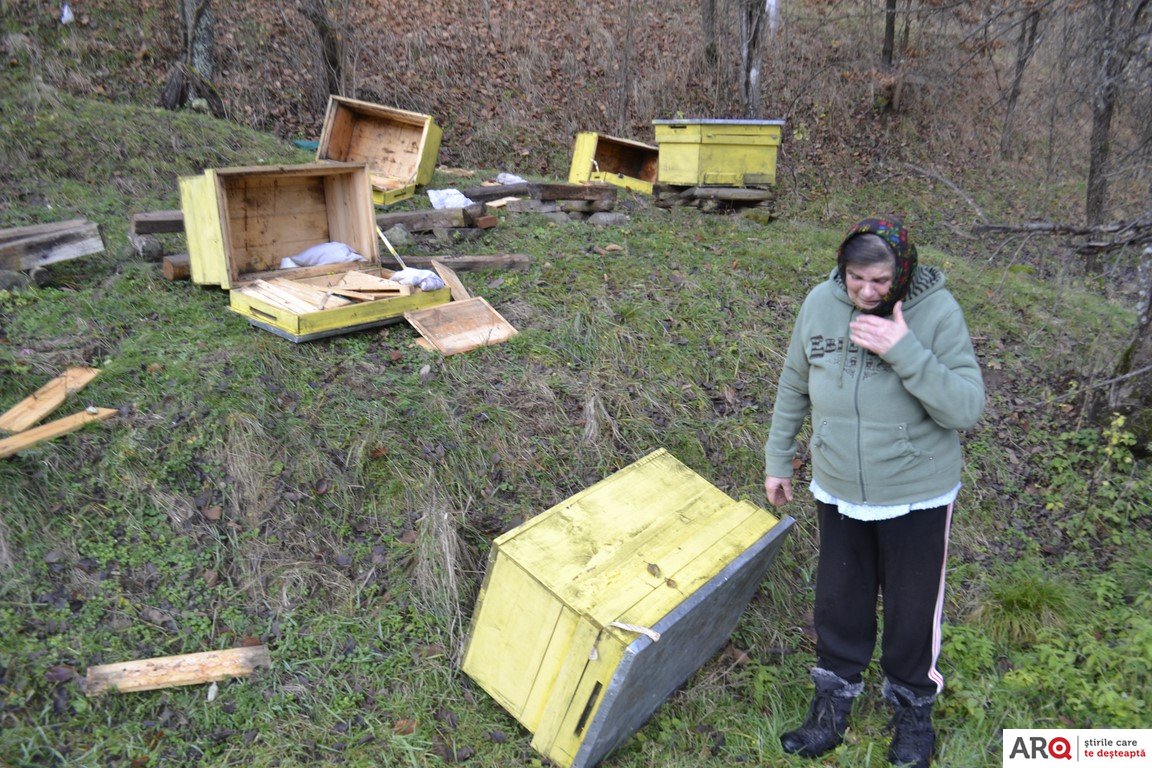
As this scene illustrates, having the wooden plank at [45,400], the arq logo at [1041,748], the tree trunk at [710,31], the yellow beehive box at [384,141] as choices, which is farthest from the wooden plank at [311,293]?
the tree trunk at [710,31]

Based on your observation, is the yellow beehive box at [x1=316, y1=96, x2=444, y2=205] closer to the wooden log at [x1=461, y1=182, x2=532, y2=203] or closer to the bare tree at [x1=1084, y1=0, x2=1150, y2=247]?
the wooden log at [x1=461, y1=182, x2=532, y2=203]

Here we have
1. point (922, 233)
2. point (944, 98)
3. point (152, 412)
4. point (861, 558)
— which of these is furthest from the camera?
point (944, 98)

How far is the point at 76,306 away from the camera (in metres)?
5.19

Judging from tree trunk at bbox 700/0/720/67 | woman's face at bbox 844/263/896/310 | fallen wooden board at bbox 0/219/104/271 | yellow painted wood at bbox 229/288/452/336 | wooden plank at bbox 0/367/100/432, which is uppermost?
tree trunk at bbox 700/0/720/67

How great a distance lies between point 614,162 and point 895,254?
355 inches

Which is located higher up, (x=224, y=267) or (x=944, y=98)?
(x=944, y=98)

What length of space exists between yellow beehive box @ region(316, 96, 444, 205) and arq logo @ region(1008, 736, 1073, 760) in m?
6.88

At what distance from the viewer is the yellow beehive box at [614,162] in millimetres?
9906

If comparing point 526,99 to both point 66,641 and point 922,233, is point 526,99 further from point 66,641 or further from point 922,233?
point 66,641

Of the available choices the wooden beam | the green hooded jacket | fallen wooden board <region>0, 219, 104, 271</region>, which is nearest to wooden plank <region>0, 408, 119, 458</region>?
fallen wooden board <region>0, 219, 104, 271</region>

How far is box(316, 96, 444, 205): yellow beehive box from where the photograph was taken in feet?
26.9

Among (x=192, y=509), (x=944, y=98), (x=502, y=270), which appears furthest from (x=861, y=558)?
(x=944, y=98)

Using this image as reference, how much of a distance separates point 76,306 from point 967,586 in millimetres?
5841

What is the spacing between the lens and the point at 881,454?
103 inches
